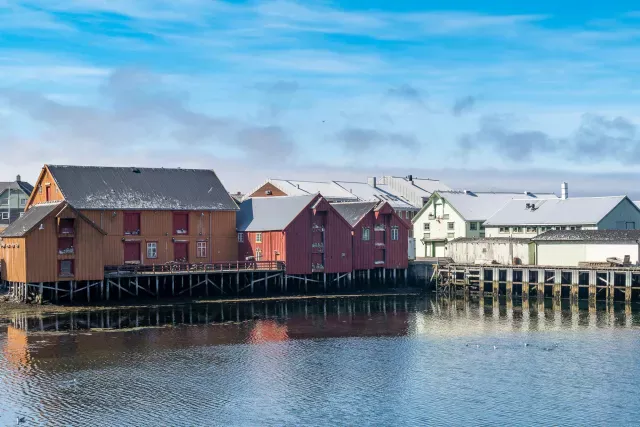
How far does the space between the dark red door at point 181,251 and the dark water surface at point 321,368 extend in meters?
10.4

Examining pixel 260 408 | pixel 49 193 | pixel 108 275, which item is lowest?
pixel 260 408

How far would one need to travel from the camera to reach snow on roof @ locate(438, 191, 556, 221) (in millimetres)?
88188

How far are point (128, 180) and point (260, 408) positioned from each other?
40379 millimetres

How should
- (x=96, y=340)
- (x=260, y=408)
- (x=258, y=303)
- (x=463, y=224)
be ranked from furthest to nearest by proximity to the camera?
(x=463, y=224) → (x=258, y=303) → (x=96, y=340) → (x=260, y=408)

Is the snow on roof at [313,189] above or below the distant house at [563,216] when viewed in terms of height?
above

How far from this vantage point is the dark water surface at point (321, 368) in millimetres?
31812

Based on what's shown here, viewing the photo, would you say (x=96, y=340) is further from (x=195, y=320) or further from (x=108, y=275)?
(x=108, y=275)

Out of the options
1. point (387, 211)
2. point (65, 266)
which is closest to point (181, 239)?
point (65, 266)

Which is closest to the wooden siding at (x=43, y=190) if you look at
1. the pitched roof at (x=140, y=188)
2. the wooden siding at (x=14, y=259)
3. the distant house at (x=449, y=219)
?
the pitched roof at (x=140, y=188)

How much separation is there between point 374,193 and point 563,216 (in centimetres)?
3403

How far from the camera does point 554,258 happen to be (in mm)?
70500

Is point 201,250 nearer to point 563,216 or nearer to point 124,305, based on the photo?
point 124,305

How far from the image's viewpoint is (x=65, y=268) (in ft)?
196

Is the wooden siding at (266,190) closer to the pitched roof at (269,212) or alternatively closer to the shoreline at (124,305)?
the pitched roof at (269,212)
